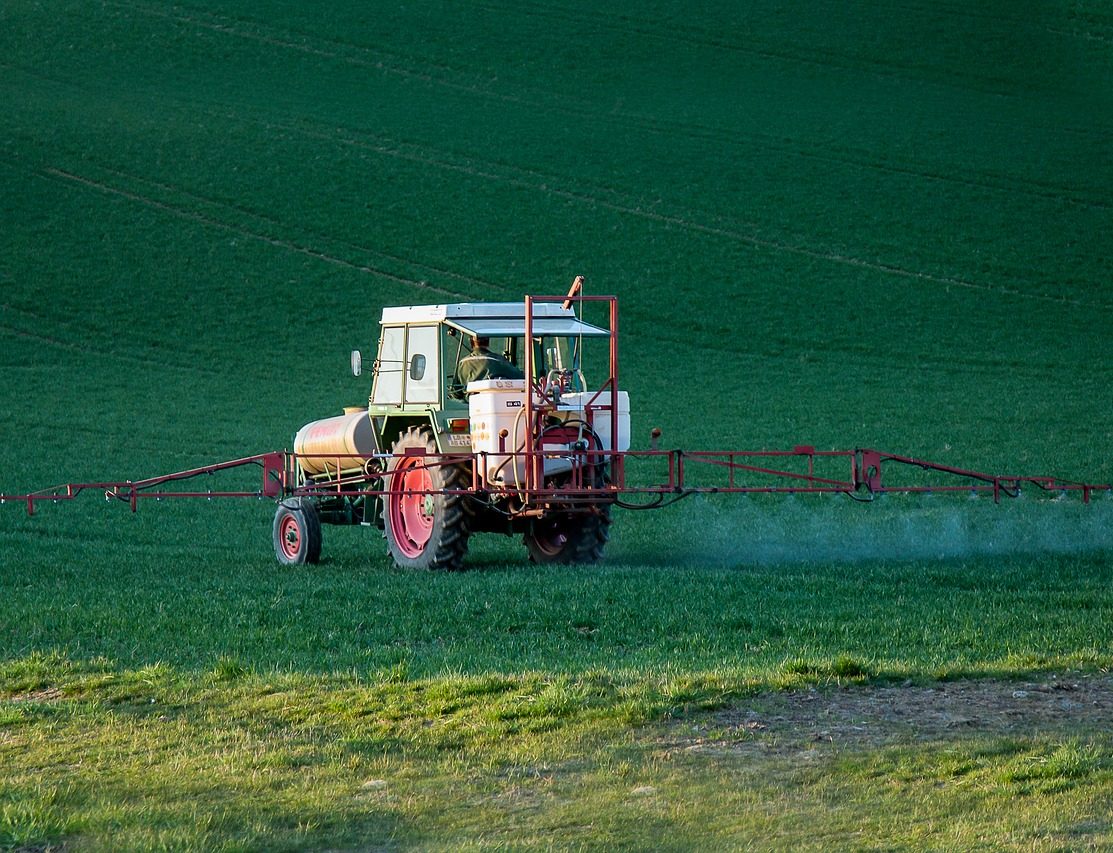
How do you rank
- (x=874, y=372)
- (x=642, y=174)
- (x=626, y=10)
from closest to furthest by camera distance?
(x=874, y=372) → (x=642, y=174) → (x=626, y=10)

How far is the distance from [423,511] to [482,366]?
172 centimetres

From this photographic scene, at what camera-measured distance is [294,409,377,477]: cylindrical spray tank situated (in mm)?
18953

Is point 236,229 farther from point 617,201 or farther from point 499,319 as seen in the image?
point 499,319

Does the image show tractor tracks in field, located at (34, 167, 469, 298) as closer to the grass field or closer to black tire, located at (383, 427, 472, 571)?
the grass field

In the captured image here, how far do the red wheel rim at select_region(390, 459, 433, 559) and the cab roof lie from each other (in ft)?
5.22

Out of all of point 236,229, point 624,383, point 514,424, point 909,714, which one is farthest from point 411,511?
point 236,229

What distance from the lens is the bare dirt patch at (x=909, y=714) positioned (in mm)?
9102

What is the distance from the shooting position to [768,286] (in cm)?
4672

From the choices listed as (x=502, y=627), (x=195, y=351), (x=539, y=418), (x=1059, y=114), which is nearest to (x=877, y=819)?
(x=502, y=627)

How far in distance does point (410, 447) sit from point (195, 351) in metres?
25.6

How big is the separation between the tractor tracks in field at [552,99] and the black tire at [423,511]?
1569 inches

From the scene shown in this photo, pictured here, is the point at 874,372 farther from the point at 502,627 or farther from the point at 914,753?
the point at 914,753

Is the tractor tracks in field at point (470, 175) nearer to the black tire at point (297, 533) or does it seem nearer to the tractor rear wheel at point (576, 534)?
the black tire at point (297, 533)

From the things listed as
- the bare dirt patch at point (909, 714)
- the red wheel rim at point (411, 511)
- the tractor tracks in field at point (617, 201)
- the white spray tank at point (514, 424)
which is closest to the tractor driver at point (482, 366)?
the white spray tank at point (514, 424)
